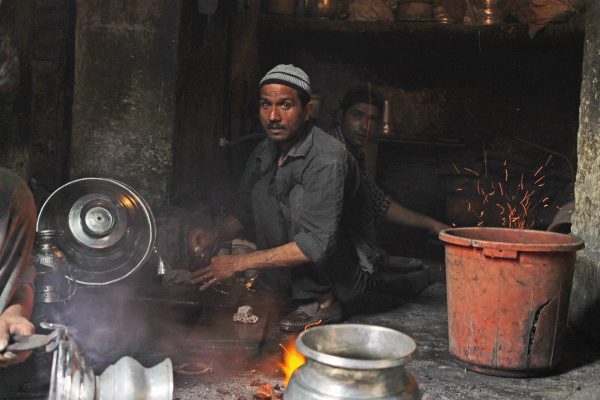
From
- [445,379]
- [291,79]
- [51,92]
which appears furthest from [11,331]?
[51,92]

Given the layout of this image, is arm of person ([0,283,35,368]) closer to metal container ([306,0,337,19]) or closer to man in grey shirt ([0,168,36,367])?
man in grey shirt ([0,168,36,367])

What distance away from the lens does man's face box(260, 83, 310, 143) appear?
180 inches

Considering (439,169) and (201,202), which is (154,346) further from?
(439,169)

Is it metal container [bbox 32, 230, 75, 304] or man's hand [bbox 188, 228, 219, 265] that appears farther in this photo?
man's hand [bbox 188, 228, 219, 265]

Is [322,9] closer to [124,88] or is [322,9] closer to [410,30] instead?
[410,30]

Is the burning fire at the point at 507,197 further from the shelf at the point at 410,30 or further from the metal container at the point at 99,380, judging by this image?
the metal container at the point at 99,380

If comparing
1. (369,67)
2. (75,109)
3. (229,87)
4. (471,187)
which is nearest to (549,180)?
(471,187)

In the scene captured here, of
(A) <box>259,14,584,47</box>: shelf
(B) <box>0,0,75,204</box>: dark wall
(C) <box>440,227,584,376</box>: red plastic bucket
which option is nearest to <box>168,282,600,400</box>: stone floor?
(C) <box>440,227,584,376</box>: red plastic bucket

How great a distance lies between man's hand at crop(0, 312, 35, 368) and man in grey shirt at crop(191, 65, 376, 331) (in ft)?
6.24

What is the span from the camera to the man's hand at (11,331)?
2434 millimetres

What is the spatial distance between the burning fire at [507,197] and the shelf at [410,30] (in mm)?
1372

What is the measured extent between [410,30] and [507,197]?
2.30 m

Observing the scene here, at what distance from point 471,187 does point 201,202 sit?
128 inches

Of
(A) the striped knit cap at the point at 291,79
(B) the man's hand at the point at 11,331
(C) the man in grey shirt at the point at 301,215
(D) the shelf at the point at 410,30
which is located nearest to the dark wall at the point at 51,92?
(C) the man in grey shirt at the point at 301,215
